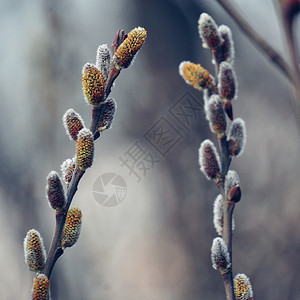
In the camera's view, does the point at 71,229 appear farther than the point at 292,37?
Yes

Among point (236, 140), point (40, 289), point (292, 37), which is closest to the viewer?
point (292, 37)

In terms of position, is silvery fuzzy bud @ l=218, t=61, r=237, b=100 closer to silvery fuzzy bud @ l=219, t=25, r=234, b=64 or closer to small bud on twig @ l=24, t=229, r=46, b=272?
silvery fuzzy bud @ l=219, t=25, r=234, b=64

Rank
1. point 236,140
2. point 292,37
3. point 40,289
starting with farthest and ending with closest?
point 236,140, point 40,289, point 292,37

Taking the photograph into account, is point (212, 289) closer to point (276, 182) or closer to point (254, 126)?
point (276, 182)

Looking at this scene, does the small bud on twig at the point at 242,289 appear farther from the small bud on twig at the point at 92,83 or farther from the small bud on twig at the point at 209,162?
the small bud on twig at the point at 92,83

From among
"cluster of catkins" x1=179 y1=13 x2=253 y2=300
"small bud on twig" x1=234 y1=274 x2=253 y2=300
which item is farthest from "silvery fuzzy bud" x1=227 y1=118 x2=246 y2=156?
"small bud on twig" x1=234 y1=274 x2=253 y2=300

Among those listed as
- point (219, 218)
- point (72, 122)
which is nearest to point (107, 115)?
point (72, 122)

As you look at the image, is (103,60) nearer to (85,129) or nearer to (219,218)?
(85,129)

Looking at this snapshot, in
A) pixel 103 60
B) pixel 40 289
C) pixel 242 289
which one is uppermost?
pixel 103 60
